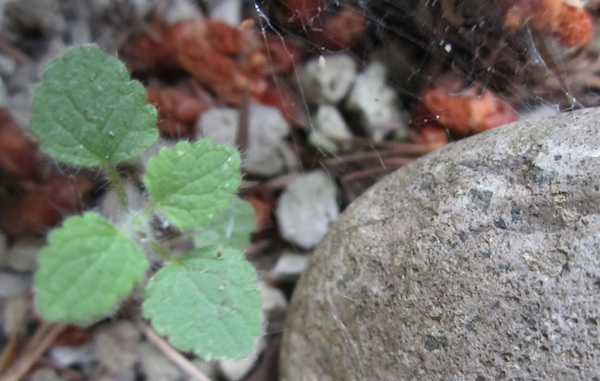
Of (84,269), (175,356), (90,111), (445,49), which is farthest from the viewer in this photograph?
(175,356)

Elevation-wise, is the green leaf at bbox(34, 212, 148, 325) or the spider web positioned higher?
the spider web

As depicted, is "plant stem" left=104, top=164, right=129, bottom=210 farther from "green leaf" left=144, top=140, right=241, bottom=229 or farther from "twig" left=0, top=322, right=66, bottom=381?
"twig" left=0, top=322, right=66, bottom=381

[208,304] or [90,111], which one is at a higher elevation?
[90,111]

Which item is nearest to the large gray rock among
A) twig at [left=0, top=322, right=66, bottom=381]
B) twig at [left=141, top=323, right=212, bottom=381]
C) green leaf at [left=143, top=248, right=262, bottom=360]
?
green leaf at [left=143, top=248, right=262, bottom=360]

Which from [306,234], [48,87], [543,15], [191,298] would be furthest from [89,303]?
[543,15]

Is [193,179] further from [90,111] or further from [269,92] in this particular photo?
[269,92]

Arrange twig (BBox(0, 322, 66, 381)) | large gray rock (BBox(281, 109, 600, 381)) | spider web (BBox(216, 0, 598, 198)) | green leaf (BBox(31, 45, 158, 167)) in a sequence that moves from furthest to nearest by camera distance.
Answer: twig (BBox(0, 322, 66, 381)) < spider web (BBox(216, 0, 598, 198)) < green leaf (BBox(31, 45, 158, 167)) < large gray rock (BBox(281, 109, 600, 381))

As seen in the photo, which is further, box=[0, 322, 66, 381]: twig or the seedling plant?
box=[0, 322, 66, 381]: twig

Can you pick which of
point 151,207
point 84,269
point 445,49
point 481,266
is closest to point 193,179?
point 151,207
